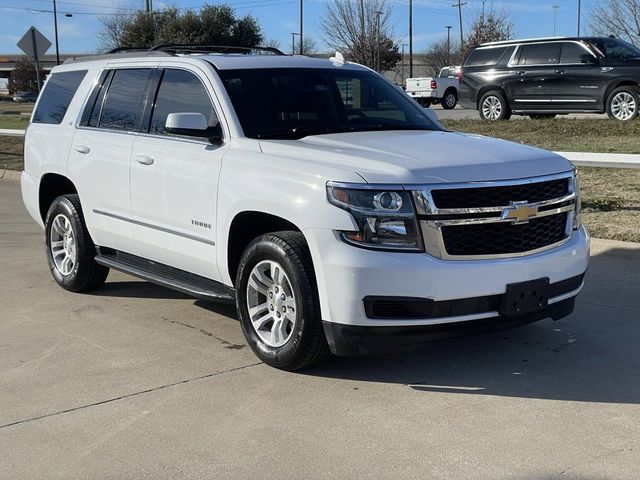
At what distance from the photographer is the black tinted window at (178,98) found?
18.5 ft

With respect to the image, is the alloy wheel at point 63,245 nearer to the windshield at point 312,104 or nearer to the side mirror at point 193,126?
the side mirror at point 193,126

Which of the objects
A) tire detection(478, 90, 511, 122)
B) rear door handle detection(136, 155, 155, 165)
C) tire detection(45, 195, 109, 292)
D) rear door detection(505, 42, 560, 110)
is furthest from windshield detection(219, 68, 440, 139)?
tire detection(478, 90, 511, 122)

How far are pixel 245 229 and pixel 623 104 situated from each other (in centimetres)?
1335

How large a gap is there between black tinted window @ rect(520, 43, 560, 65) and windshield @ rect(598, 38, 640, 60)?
38.7 inches

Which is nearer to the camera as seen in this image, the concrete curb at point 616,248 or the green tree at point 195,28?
the concrete curb at point 616,248

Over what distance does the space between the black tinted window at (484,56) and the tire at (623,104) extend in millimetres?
3039

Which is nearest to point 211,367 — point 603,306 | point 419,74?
point 603,306

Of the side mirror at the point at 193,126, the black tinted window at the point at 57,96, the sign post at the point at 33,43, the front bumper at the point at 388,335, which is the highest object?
→ the sign post at the point at 33,43

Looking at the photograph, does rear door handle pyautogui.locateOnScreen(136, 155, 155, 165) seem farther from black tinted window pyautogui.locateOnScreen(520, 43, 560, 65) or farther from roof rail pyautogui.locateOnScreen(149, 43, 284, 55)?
black tinted window pyautogui.locateOnScreen(520, 43, 560, 65)

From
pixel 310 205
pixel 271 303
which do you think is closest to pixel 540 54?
pixel 271 303

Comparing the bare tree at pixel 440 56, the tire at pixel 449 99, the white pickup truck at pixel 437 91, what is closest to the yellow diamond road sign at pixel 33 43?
the white pickup truck at pixel 437 91

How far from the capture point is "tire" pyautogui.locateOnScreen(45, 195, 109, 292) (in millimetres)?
6734

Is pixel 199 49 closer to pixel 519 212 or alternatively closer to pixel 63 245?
pixel 63 245

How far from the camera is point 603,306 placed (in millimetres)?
6336
